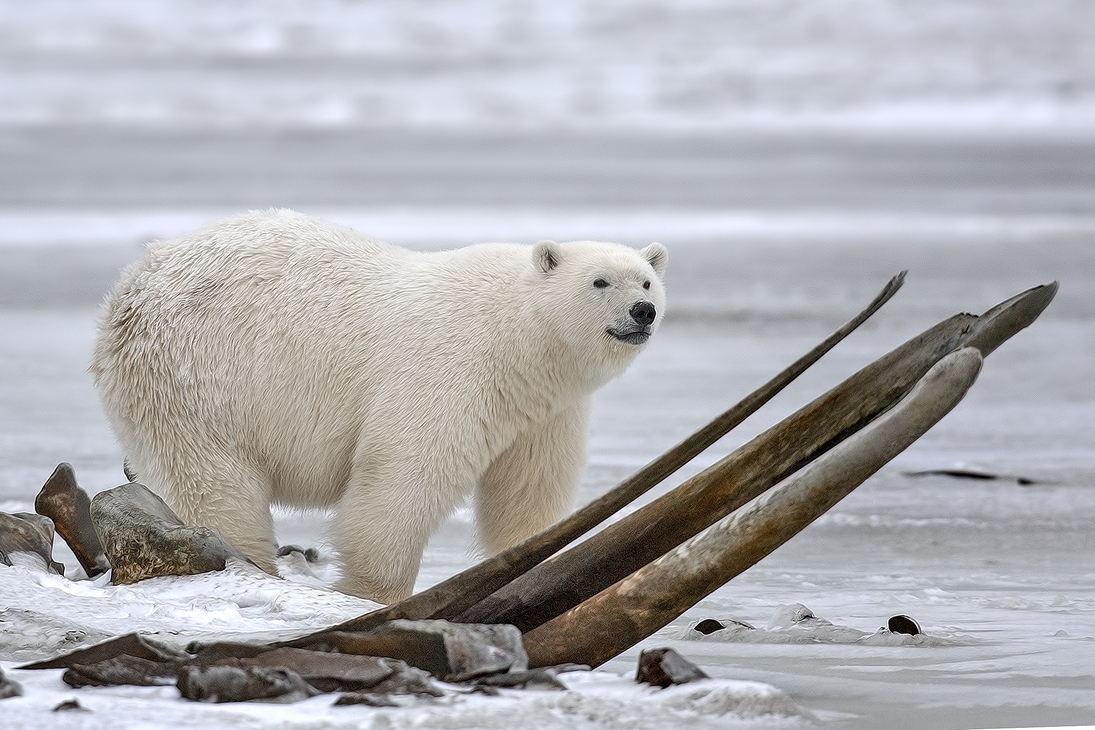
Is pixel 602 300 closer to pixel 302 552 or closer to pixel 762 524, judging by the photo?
pixel 762 524

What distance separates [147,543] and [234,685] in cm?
114

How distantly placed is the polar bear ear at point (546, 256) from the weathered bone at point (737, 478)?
49.9 inches

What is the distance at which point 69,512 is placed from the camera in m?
4.00

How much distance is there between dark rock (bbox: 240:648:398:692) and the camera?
2.49 metres

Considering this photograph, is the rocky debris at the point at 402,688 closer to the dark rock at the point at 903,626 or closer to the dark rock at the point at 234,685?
the dark rock at the point at 234,685

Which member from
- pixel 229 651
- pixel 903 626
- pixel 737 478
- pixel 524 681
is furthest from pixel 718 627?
pixel 229 651

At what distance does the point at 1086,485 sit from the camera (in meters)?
5.47

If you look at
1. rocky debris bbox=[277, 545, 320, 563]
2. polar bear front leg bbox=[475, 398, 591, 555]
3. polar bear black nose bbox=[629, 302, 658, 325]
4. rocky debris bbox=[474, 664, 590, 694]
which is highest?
polar bear black nose bbox=[629, 302, 658, 325]

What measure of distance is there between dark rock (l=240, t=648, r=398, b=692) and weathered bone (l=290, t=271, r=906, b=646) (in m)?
0.28

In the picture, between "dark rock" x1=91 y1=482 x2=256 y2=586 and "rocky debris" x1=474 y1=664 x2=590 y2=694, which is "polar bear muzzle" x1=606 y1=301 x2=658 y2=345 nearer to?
"dark rock" x1=91 y1=482 x2=256 y2=586

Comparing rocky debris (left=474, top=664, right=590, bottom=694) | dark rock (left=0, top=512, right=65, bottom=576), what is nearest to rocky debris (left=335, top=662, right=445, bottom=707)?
rocky debris (left=474, top=664, right=590, bottom=694)

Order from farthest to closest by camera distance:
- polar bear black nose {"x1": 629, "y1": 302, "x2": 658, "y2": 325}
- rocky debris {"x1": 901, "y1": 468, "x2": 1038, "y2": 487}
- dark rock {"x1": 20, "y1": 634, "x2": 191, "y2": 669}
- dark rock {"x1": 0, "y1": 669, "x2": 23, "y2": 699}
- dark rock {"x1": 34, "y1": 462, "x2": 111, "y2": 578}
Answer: rocky debris {"x1": 901, "y1": 468, "x2": 1038, "y2": 487}
dark rock {"x1": 34, "y1": 462, "x2": 111, "y2": 578}
polar bear black nose {"x1": 629, "y1": 302, "x2": 658, "y2": 325}
dark rock {"x1": 20, "y1": 634, "x2": 191, "y2": 669}
dark rock {"x1": 0, "y1": 669, "x2": 23, "y2": 699}

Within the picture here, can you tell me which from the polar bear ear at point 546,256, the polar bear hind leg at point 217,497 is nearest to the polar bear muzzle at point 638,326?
the polar bear ear at point 546,256

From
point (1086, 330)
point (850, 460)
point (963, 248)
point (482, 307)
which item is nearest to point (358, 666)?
point (850, 460)
